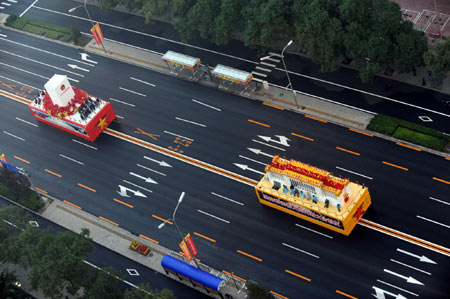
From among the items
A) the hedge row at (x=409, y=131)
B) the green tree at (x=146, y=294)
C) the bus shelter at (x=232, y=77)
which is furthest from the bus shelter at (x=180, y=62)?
the green tree at (x=146, y=294)

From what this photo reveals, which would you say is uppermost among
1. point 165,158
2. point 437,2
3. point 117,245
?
point 437,2

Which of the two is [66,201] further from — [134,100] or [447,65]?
→ [447,65]

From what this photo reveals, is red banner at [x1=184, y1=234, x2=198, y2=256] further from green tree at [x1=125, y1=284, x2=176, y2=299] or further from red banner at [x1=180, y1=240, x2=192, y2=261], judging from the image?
green tree at [x1=125, y1=284, x2=176, y2=299]

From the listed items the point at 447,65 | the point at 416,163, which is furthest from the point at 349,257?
the point at 447,65

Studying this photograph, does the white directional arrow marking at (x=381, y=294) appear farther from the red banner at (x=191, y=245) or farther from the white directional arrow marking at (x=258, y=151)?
the white directional arrow marking at (x=258, y=151)

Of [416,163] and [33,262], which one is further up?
[416,163]

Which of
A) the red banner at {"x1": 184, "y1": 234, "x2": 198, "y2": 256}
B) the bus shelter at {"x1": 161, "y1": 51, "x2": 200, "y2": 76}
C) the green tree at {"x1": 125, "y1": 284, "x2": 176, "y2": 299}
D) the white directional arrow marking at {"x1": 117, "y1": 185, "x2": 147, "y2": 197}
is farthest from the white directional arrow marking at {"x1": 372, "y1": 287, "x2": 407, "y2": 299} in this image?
the bus shelter at {"x1": 161, "y1": 51, "x2": 200, "y2": 76}

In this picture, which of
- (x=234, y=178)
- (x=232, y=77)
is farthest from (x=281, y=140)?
(x=232, y=77)
